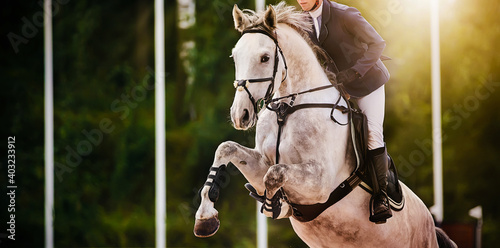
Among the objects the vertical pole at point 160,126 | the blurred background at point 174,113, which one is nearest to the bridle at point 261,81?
the blurred background at point 174,113

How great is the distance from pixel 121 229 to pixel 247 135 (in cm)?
206

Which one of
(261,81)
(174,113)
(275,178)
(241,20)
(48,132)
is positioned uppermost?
(241,20)

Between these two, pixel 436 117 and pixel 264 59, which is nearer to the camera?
pixel 264 59

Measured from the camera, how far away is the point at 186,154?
19.9 ft

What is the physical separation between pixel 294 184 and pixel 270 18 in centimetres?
76

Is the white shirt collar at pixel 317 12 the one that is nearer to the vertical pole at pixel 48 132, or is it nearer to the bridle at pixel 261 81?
the bridle at pixel 261 81

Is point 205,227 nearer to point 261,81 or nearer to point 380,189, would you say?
point 261,81

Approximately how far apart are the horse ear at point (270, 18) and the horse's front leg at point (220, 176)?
59cm

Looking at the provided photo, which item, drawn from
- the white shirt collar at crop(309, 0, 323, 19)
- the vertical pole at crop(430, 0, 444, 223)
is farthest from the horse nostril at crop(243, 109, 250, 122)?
the vertical pole at crop(430, 0, 444, 223)

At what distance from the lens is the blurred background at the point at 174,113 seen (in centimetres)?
531

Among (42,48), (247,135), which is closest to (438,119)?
(247,135)

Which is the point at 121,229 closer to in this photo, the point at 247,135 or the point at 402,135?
the point at 247,135

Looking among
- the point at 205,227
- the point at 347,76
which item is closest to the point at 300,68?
the point at 347,76

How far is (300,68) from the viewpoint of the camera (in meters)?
2.75
